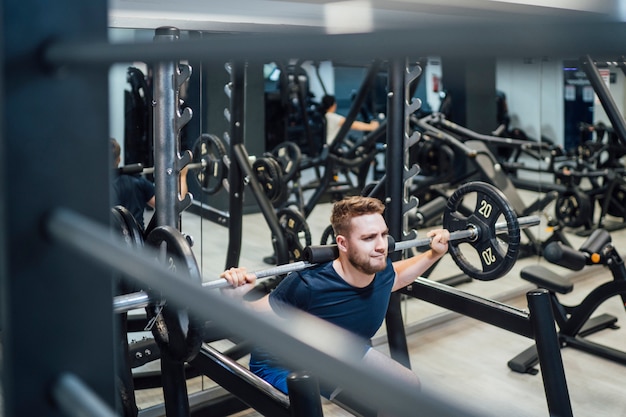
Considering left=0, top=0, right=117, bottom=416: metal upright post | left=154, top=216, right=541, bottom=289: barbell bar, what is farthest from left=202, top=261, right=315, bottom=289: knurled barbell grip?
left=0, top=0, right=117, bottom=416: metal upright post

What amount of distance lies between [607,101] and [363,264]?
6.01 feet

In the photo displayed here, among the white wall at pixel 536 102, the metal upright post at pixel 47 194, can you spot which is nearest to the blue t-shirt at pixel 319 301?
the metal upright post at pixel 47 194

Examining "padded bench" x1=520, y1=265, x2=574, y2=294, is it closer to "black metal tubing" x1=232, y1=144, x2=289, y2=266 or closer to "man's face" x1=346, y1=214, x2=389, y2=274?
"black metal tubing" x1=232, y1=144, x2=289, y2=266

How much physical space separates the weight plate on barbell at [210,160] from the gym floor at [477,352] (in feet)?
0.70

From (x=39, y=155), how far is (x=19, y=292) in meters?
0.11

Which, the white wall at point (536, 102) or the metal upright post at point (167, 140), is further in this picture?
the white wall at point (536, 102)

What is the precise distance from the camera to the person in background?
20.4ft

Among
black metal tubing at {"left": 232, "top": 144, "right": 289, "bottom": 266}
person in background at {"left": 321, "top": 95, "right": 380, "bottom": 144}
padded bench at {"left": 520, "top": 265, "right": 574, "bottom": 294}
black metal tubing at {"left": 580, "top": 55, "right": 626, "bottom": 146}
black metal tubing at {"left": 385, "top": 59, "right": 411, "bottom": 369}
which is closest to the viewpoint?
black metal tubing at {"left": 385, "top": 59, "right": 411, "bottom": 369}

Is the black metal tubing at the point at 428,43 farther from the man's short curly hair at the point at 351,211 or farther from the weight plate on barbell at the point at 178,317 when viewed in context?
the man's short curly hair at the point at 351,211

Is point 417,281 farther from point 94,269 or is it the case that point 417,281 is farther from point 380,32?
point 380,32

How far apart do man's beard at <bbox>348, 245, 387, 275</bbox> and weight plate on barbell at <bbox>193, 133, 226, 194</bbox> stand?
108 centimetres

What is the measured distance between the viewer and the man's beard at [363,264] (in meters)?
2.56

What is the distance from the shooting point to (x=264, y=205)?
4.41 m

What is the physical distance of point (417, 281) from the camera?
3.17 m
